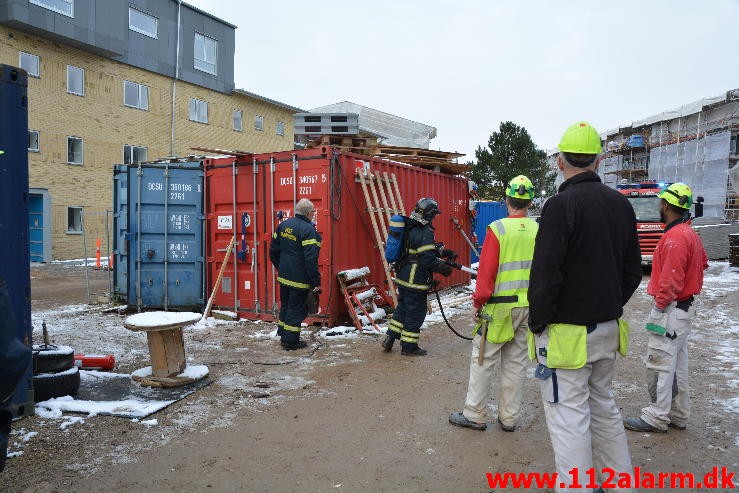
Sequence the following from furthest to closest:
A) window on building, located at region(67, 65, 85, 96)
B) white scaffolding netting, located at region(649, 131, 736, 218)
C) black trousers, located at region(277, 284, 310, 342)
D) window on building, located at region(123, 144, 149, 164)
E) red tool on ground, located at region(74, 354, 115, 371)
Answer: white scaffolding netting, located at region(649, 131, 736, 218)
window on building, located at region(123, 144, 149, 164)
window on building, located at region(67, 65, 85, 96)
black trousers, located at region(277, 284, 310, 342)
red tool on ground, located at region(74, 354, 115, 371)

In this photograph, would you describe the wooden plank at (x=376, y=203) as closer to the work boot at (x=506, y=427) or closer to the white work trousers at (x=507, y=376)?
the white work trousers at (x=507, y=376)

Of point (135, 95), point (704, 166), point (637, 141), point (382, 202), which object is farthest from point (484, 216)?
point (637, 141)

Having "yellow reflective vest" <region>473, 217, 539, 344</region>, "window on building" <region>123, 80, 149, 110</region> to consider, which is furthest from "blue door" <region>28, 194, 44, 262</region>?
"yellow reflective vest" <region>473, 217, 539, 344</region>

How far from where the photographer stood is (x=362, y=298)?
29.2 feet

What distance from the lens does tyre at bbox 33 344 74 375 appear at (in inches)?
197

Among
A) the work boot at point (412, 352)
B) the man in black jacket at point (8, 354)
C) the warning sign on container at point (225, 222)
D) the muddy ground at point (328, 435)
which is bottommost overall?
the muddy ground at point (328, 435)

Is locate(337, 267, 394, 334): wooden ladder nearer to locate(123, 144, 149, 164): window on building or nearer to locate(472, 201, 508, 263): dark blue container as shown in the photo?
locate(472, 201, 508, 263): dark blue container

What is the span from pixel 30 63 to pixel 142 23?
5.55 meters

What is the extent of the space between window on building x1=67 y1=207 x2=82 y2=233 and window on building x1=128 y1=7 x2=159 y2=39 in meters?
8.33

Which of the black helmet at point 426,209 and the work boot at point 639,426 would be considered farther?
the black helmet at point 426,209

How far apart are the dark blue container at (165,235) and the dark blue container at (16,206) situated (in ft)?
17.7

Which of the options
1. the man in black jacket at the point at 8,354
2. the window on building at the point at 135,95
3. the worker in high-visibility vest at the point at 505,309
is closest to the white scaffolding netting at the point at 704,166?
the window on building at the point at 135,95

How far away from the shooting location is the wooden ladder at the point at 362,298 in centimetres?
866

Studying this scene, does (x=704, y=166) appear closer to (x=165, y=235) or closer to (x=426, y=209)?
(x=426, y=209)
